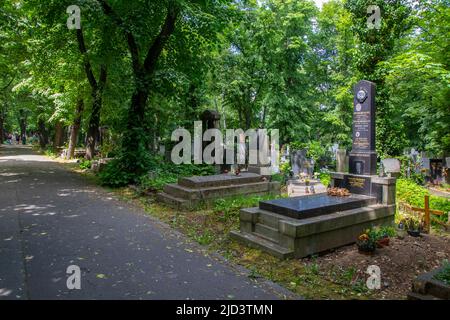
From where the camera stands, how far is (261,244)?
6504 millimetres

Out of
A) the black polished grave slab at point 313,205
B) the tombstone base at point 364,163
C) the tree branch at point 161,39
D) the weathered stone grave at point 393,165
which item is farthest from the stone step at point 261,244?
the weathered stone grave at point 393,165

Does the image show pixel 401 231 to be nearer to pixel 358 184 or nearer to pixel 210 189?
pixel 358 184

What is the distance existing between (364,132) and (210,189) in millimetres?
4571

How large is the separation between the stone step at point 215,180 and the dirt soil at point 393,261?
4635 millimetres

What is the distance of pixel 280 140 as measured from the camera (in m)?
26.8

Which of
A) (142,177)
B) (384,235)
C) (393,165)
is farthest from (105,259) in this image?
(393,165)

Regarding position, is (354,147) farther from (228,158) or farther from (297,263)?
(228,158)

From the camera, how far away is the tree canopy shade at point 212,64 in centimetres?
1317

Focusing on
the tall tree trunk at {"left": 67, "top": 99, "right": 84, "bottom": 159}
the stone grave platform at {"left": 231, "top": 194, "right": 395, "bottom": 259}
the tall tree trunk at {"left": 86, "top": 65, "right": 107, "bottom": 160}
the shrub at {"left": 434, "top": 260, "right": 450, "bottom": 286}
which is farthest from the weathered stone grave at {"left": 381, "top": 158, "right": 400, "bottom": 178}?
the tall tree trunk at {"left": 67, "top": 99, "right": 84, "bottom": 159}

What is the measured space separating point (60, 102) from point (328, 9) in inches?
929

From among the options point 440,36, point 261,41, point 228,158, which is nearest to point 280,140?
point 261,41

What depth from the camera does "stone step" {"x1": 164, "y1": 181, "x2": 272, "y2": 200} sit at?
9.88 metres

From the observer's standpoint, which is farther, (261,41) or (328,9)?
(328,9)

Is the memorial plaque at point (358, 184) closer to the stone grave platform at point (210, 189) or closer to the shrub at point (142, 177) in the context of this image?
the stone grave platform at point (210, 189)
